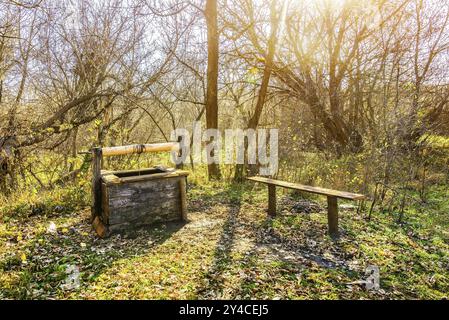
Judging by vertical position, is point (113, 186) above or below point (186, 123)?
below

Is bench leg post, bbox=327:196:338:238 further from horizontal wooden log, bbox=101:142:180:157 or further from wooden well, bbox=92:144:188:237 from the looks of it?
horizontal wooden log, bbox=101:142:180:157

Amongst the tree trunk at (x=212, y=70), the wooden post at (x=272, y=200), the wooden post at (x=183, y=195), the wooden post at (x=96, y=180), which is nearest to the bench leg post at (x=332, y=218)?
the wooden post at (x=272, y=200)

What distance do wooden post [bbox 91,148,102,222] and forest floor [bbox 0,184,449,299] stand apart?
351 mm

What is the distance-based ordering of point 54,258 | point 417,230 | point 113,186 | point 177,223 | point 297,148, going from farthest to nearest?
point 297,148 < point 417,230 < point 177,223 < point 113,186 < point 54,258

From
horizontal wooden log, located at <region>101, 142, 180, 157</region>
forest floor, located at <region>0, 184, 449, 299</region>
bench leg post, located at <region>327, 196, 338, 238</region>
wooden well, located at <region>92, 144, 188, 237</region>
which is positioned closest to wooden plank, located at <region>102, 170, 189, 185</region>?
wooden well, located at <region>92, 144, 188, 237</region>

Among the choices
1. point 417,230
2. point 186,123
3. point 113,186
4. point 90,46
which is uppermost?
point 90,46

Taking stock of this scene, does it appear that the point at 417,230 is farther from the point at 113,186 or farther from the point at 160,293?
the point at 113,186

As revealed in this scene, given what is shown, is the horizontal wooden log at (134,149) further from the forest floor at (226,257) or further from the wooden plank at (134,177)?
the forest floor at (226,257)

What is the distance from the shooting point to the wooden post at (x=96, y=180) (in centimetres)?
489

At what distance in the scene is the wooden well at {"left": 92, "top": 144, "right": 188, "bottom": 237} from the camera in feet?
15.3

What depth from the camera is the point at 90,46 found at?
865cm

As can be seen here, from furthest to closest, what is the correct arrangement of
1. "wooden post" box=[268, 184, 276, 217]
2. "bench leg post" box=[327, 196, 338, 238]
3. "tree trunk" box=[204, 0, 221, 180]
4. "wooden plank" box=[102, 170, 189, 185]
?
1. "tree trunk" box=[204, 0, 221, 180]
2. "wooden post" box=[268, 184, 276, 217]
3. "bench leg post" box=[327, 196, 338, 238]
4. "wooden plank" box=[102, 170, 189, 185]
